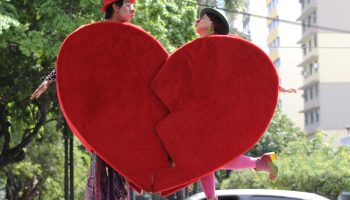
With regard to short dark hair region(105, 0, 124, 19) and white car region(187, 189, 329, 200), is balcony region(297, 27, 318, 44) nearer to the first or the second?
white car region(187, 189, 329, 200)

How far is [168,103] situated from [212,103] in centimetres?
26

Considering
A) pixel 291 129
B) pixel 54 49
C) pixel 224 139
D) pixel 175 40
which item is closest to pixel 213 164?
pixel 224 139

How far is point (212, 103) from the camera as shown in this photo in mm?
4438

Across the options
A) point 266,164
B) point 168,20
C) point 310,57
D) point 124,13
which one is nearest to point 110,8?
point 124,13

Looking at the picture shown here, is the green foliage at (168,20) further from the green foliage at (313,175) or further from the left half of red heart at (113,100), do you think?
the green foliage at (313,175)

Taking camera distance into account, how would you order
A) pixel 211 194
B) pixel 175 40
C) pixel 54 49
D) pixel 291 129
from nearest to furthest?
pixel 211 194 → pixel 54 49 → pixel 175 40 → pixel 291 129

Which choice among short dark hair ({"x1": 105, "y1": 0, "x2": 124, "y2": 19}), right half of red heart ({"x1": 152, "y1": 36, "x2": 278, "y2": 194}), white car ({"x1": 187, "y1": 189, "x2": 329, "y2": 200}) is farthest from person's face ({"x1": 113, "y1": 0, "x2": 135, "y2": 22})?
white car ({"x1": 187, "y1": 189, "x2": 329, "y2": 200})

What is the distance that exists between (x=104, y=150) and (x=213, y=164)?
65 centimetres

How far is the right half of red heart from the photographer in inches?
174

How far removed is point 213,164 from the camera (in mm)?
4418

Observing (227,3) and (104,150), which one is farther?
(227,3)

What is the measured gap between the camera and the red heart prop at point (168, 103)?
443 centimetres

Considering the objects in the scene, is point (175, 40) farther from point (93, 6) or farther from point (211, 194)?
point (211, 194)

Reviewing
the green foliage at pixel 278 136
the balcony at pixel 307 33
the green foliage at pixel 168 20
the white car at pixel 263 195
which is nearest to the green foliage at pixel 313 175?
the green foliage at pixel 278 136
